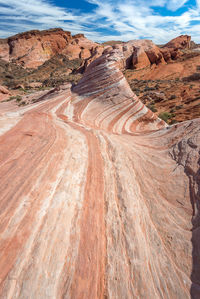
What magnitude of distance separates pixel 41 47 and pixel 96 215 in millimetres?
67038

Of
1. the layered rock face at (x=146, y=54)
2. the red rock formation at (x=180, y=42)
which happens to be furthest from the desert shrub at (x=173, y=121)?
the red rock formation at (x=180, y=42)

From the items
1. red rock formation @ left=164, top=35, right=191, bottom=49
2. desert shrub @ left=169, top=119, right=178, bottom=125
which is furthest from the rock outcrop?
desert shrub @ left=169, top=119, right=178, bottom=125

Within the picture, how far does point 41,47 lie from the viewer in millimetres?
54156

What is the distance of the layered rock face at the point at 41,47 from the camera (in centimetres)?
5234

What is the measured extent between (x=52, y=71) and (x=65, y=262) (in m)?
49.6

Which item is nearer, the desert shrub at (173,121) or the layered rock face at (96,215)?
the layered rock face at (96,215)

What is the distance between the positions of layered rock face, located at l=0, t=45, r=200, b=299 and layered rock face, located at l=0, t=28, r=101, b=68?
5802cm

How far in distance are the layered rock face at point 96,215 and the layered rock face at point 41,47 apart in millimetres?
58017

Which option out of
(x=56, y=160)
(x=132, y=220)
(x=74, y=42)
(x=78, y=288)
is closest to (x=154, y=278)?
(x=132, y=220)

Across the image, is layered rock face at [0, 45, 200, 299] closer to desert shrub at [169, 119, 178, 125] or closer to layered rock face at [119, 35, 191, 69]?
desert shrub at [169, 119, 178, 125]

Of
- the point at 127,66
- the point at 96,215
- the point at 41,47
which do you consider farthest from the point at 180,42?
the point at 96,215

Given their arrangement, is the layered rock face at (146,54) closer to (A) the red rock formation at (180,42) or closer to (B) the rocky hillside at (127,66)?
(B) the rocky hillside at (127,66)

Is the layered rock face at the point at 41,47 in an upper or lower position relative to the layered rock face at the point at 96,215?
upper

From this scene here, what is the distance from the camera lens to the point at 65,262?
5.05ft
